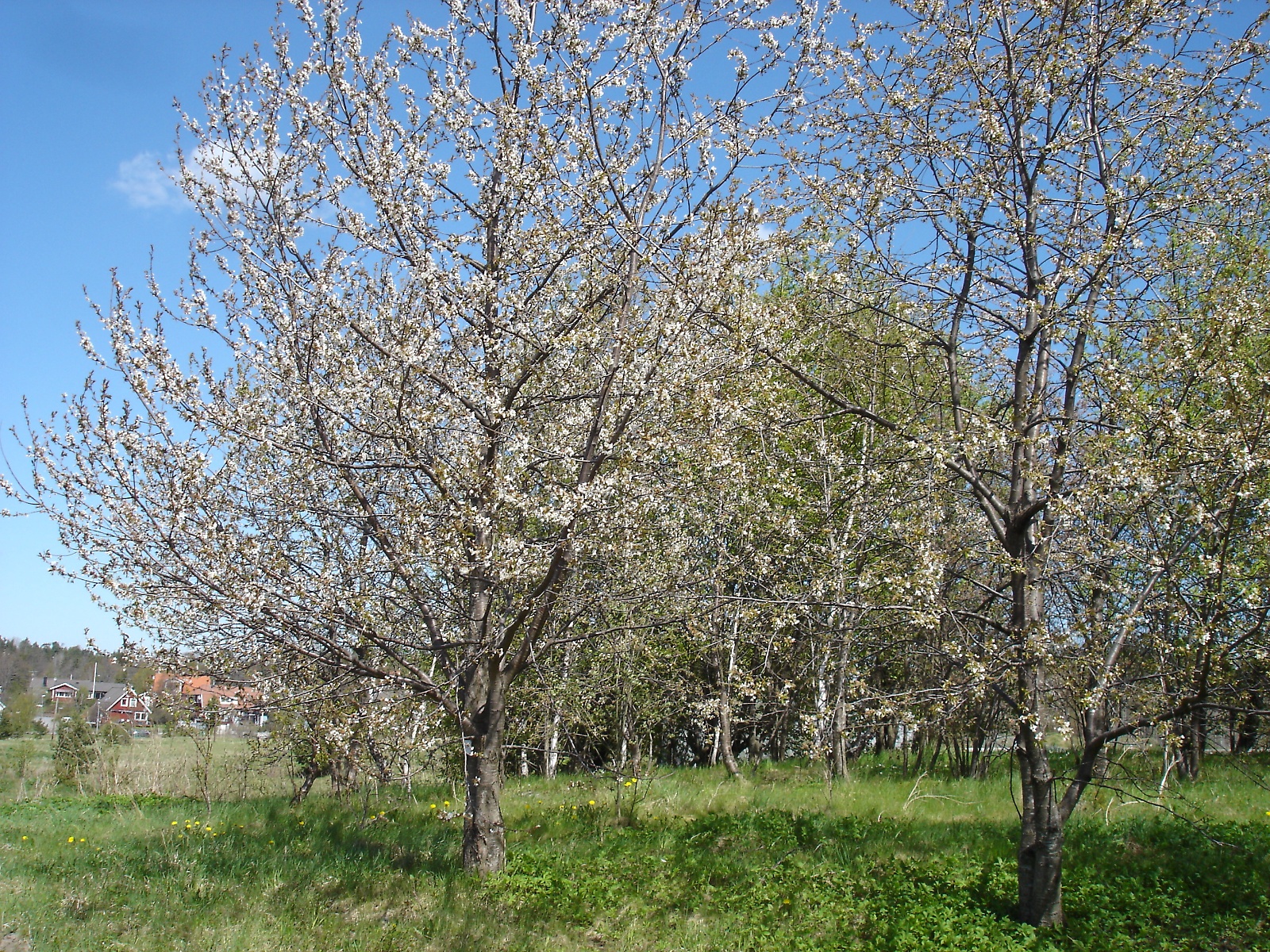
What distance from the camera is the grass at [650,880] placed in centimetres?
542

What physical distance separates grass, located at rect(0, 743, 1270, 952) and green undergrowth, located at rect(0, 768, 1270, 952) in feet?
0.08

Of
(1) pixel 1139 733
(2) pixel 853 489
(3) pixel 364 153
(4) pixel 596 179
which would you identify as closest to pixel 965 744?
(1) pixel 1139 733

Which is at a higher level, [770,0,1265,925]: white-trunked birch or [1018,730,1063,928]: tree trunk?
[770,0,1265,925]: white-trunked birch

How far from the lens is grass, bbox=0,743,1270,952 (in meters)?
5.42

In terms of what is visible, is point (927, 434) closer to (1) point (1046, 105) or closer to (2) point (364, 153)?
(1) point (1046, 105)

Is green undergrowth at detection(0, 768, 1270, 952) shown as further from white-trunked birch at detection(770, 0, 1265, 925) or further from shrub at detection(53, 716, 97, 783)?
shrub at detection(53, 716, 97, 783)

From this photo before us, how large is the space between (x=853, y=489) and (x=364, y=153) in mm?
4532

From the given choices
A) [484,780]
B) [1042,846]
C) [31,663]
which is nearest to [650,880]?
[484,780]

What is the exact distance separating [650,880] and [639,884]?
0.38 ft

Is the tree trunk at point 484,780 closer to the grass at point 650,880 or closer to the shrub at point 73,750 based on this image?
the grass at point 650,880

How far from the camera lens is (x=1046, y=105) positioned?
561cm

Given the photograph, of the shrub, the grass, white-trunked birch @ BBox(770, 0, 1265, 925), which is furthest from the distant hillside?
white-trunked birch @ BBox(770, 0, 1265, 925)

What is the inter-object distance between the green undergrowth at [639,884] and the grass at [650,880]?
23 millimetres

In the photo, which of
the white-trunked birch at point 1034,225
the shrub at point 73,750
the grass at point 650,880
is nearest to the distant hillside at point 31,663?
the shrub at point 73,750
